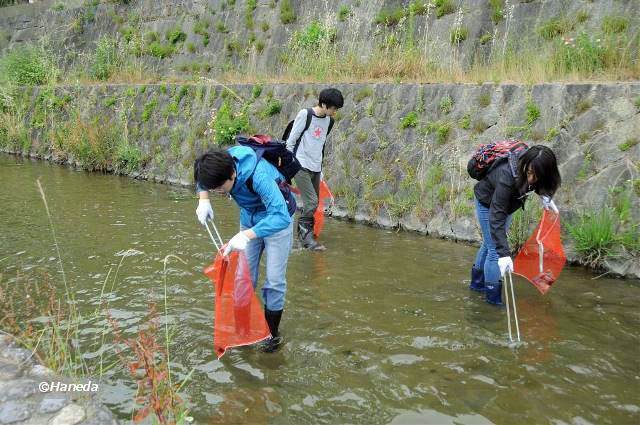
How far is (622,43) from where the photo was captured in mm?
7238

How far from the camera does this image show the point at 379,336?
14.3ft

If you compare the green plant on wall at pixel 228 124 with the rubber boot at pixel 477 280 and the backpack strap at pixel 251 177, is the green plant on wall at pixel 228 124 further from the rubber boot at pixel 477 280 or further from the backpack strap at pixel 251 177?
the backpack strap at pixel 251 177

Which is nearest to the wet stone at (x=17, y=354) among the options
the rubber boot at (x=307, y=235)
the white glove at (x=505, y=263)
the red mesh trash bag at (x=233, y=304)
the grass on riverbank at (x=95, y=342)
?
the grass on riverbank at (x=95, y=342)

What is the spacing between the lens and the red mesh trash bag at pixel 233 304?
12.6 feet

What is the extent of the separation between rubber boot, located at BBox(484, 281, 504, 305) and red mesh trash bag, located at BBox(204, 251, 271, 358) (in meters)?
2.15

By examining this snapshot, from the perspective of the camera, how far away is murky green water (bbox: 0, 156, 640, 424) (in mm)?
3387

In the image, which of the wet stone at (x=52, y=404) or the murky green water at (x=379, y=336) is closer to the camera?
the wet stone at (x=52, y=404)

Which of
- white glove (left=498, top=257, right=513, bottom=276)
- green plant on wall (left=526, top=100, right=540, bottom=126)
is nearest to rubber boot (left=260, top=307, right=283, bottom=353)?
white glove (left=498, top=257, right=513, bottom=276)

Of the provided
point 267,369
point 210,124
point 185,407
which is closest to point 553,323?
point 267,369

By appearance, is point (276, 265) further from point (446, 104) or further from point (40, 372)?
point (446, 104)

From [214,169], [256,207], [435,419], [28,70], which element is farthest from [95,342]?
[28,70]

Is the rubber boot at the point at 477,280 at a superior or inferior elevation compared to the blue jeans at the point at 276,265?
inferior

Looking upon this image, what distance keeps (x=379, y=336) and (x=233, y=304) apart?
49.4 inches

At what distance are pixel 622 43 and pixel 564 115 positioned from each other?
1.66 meters
